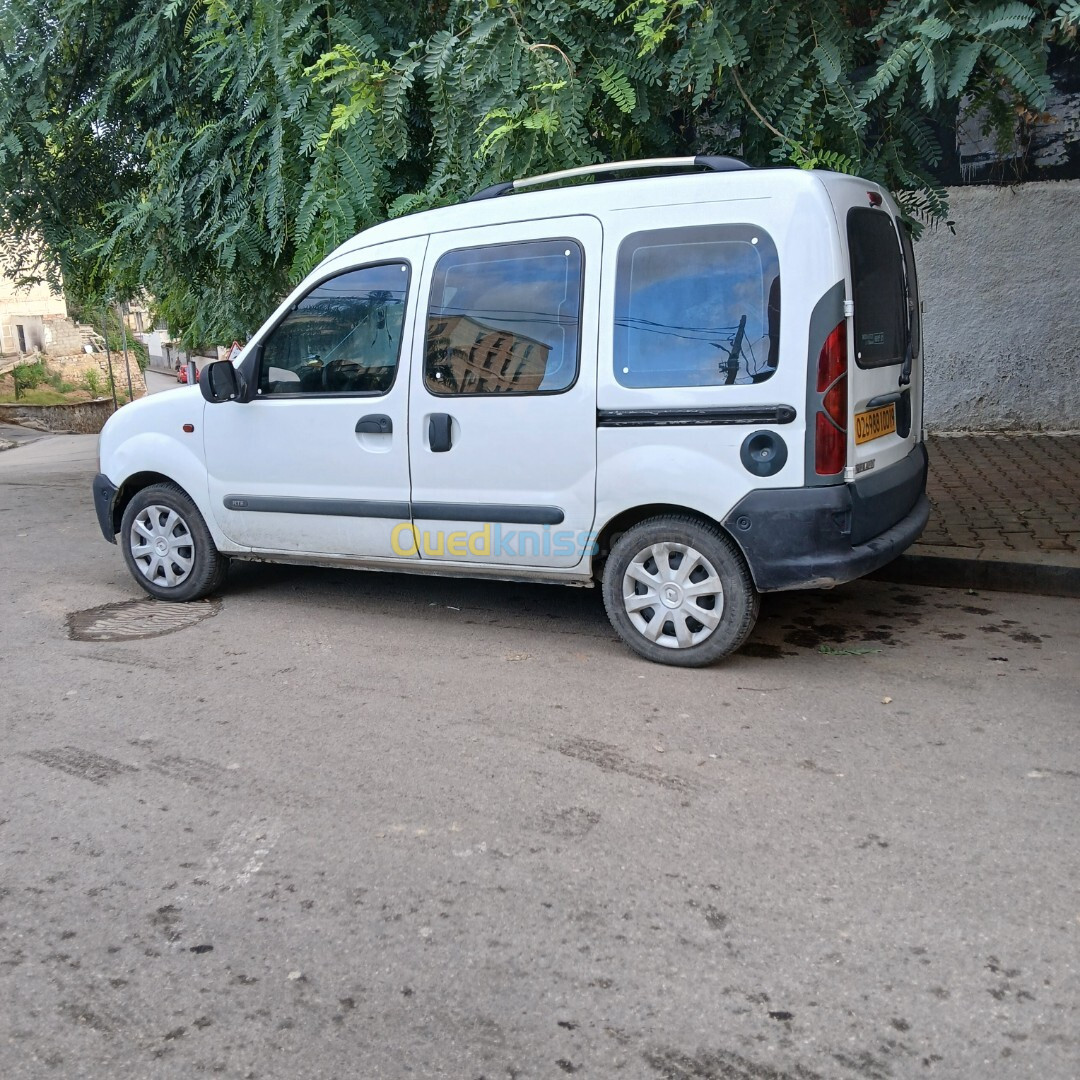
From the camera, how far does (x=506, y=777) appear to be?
394 centimetres

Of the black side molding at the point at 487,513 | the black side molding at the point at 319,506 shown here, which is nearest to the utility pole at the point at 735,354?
the black side molding at the point at 487,513

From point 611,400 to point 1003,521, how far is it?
348 centimetres

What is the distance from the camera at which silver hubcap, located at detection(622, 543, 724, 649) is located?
4.94 meters

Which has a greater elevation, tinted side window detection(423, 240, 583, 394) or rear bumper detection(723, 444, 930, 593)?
tinted side window detection(423, 240, 583, 394)

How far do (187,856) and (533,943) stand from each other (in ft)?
3.85

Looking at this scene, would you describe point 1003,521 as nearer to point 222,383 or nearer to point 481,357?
A: point 481,357

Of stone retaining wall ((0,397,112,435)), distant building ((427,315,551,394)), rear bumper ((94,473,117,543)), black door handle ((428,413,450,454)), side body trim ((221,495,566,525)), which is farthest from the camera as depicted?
stone retaining wall ((0,397,112,435))

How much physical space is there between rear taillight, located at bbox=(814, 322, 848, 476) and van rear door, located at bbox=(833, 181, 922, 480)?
1.4 inches

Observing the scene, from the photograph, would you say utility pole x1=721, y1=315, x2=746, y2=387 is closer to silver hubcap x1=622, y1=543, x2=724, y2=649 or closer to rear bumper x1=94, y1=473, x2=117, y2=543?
silver hubcap x1=622, y1=543, x2=724, y2=649

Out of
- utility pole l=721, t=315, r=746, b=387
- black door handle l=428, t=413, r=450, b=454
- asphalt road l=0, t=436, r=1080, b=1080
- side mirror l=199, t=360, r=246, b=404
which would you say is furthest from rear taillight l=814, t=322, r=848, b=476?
side mirror l=199, t=360, r=246, b=404

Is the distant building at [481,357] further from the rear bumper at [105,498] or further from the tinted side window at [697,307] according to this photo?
the rear bumper at [105,498]

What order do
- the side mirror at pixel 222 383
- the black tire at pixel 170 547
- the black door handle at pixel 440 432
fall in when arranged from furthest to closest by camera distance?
1. the black tire at pixel 170 547
2. the side mirror at pixel 222 383
3. the black door handle at pixel 440 432

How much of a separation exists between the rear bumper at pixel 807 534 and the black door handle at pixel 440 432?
4.64 feet

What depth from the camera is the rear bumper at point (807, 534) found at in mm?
4645
